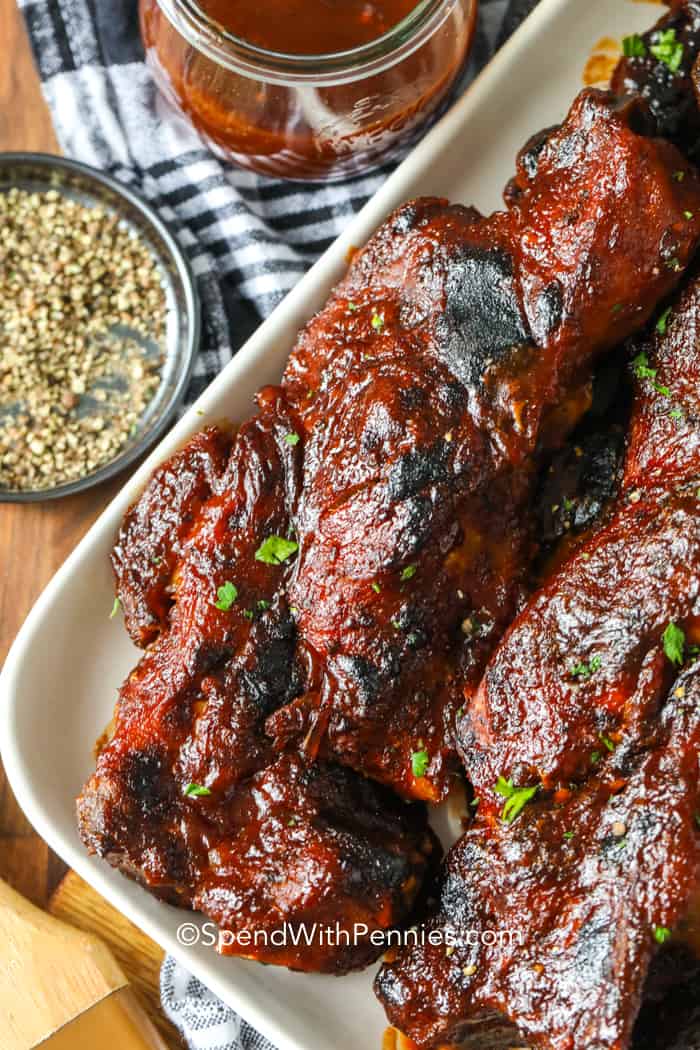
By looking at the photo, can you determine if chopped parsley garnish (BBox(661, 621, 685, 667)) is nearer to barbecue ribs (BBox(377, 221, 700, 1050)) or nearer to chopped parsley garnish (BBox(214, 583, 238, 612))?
barbecue ribs (BBox(377, 221, 700, 1050))

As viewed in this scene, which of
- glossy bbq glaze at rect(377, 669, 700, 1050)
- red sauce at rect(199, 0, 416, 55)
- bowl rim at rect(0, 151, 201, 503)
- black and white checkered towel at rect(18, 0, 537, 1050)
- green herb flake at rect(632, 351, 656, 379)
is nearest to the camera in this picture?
glossy bbq glaze at rect(377, 669, 700, 1050)

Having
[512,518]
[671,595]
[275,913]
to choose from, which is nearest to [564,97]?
[512,518]

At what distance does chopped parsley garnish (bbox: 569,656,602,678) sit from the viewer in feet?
8.20

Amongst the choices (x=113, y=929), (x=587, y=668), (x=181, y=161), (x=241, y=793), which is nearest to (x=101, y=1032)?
(x=113, y=929)

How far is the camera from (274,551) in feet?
8.92

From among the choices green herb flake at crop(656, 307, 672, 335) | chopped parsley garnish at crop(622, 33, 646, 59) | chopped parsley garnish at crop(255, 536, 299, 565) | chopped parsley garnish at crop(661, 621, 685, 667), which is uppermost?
chopped parsley garnish at crop(622, 33, 646, 59)

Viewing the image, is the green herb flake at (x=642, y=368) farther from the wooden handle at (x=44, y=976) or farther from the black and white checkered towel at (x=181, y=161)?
the wooden handle at (x=44, y=976)

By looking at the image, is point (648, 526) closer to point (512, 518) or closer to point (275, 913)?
point (512, 518)

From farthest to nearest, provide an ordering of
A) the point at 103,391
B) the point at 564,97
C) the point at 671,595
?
the point at 103,391
the point at 564,97
the point at 671,595

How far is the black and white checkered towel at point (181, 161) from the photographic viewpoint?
3504 millimetres

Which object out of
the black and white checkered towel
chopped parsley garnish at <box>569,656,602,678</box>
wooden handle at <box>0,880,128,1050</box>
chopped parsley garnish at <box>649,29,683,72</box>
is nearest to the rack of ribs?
chopped parsley garnish at <box>569,656,602,678</box>

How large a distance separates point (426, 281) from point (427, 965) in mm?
1485

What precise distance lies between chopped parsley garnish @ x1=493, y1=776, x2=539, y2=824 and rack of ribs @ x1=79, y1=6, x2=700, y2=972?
137 millimetres

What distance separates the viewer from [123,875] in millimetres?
2891
